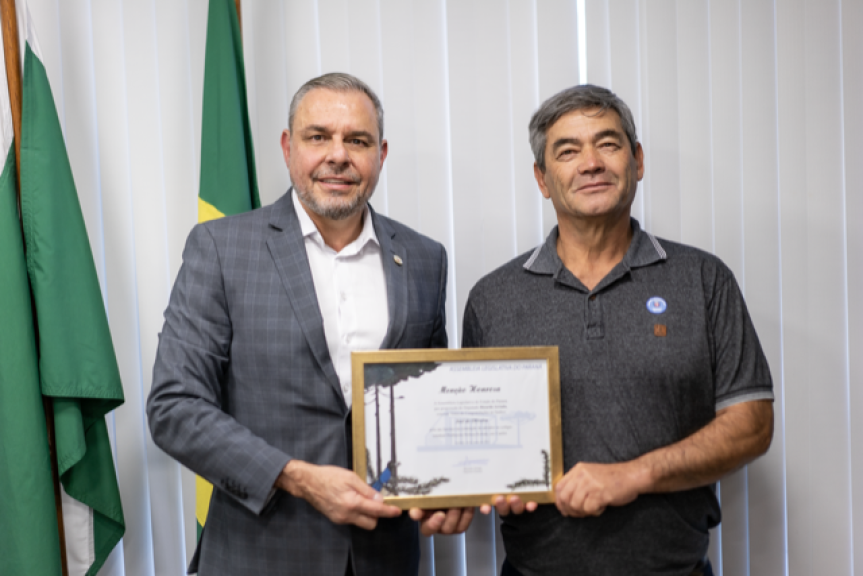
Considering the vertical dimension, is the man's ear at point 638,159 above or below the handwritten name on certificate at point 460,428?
above

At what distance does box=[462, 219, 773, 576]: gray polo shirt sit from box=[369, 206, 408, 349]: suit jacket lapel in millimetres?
274

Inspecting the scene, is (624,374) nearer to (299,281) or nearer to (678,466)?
(678,466)

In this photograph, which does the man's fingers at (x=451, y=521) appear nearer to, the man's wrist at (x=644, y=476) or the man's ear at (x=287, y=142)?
the man's wrist at (x=644, y=476)

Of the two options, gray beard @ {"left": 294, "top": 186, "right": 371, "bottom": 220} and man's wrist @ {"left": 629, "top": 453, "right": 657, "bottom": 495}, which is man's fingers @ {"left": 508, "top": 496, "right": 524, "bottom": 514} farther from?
gray beard @ {"left": 294, "top": 186, "right": 371, "bottom": 220}

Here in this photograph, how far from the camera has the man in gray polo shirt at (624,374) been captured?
4.65 ft

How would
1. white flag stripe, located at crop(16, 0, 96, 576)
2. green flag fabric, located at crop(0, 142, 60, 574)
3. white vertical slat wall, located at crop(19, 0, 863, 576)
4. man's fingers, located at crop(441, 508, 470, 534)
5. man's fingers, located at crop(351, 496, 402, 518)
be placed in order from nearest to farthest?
1. man's fingers, located at crop(351, 496, 402, 518)
2. man's fingers, located at crop(441, 508, 470, 534)
3. green flag fabric, located at crop(0, 142, 60, 574)
4. white flag stripe, located at crop(16, 0, 96, 576)
5. white vertical slat wall, located at crop(19, 0, 863, 576)

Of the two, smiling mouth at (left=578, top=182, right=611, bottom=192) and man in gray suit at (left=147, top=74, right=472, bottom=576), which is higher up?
smiling mouth at (left=578, top=182, right=611, bottom=192)

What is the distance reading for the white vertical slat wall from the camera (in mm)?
2039

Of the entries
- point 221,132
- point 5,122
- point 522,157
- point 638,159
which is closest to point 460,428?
point 638,159

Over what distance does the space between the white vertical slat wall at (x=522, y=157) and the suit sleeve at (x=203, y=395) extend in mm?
683

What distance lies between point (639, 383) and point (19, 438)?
166 cm

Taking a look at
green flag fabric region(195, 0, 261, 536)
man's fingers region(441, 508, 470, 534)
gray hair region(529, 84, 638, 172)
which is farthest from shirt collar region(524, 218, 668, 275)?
green flag fabric region(195, 0, 261, 536)

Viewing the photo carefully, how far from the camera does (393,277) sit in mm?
1557

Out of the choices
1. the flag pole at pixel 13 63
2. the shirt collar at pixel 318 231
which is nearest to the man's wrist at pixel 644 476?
the shirt collar at pixel 318 231
